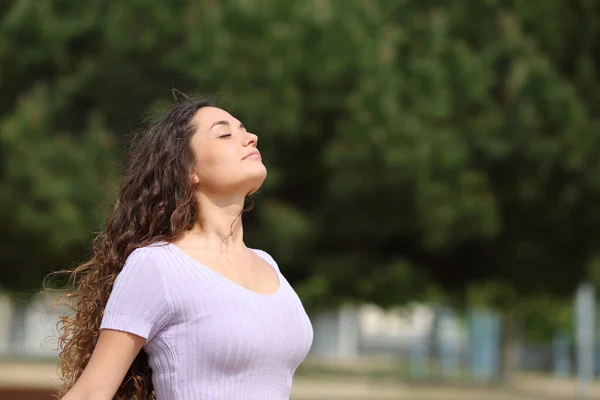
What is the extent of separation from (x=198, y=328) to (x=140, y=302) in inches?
5.0

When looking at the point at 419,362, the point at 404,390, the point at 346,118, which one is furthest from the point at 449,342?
the point at 346,118

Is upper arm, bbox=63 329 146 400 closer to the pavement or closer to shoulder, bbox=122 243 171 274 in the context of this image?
shoulder, bbox=122 243 171 274

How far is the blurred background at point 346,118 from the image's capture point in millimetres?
11156

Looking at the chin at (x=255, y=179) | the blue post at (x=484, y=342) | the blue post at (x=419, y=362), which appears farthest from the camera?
the blue post at (x=484, y=342)

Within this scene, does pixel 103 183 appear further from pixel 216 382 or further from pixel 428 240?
pixel 216 382

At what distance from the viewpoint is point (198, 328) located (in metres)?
2.24

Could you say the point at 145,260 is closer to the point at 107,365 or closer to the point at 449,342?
the point at 107,365

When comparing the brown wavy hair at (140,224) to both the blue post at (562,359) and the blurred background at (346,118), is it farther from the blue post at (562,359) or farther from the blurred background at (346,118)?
the blue post at (562,359)

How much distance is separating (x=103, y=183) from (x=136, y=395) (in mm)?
8660

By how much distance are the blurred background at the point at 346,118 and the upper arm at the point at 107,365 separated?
8.39m

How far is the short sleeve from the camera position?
2.22 meters

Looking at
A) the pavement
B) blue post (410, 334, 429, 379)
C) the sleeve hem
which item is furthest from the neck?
blue post (410, 334, 429, 379)

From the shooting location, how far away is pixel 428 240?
11.7m

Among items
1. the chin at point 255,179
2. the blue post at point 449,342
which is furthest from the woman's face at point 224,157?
the blue post at point 449,342
